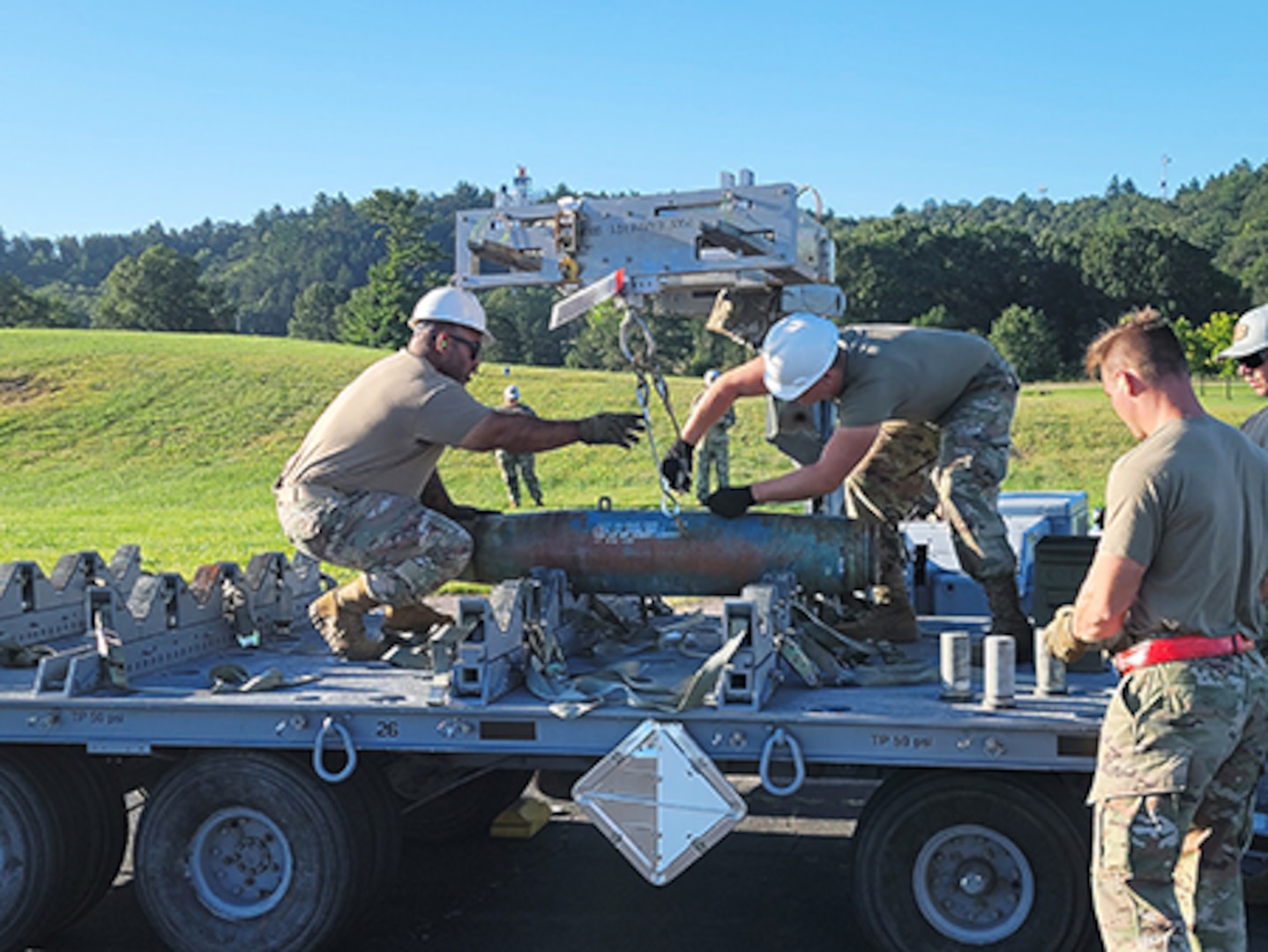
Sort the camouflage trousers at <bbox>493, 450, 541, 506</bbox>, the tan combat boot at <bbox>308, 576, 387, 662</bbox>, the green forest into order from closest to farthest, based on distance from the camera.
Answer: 1. the tan combat boot at <bbox>308, 576, 387, 662</bbox>
2. the camouflage trousers at <bbox>493, 450, 541, 506</bbox>
3. the green forest

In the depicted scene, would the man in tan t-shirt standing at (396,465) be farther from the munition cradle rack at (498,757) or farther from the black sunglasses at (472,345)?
the munition cradle rack at (498,757)

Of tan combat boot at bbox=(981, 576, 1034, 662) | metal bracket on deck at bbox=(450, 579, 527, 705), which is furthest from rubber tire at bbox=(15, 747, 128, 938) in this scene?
tan combat boot at bbox=(981, 576, 1034, 662)

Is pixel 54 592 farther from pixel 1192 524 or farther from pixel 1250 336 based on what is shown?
pixel 1250 336

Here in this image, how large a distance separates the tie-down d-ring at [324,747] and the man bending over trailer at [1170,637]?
2.35 metres

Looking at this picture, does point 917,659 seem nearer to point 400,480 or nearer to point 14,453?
point 400,480

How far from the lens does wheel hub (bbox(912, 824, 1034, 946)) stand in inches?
174

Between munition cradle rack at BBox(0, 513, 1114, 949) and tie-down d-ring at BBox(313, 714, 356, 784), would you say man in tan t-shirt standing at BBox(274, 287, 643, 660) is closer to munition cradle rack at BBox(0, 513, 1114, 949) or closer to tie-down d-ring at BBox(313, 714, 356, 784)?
munition cradle rack at BBox(0, 513, 1114, 949)

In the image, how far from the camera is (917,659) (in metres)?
5.69

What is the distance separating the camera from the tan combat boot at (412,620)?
636 centimetres

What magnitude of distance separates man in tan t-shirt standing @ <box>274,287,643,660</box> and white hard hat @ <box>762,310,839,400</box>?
1.98 ft

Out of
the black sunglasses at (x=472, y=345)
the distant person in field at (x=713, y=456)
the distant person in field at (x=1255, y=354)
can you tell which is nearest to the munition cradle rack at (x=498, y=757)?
the black sunglasses at (x=472, y=345)

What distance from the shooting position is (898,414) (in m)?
5.93

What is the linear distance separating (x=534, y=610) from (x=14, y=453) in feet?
103

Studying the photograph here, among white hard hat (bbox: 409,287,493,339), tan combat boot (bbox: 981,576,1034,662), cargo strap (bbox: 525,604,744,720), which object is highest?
white hard hat (bbox: 409,287,493,339)
